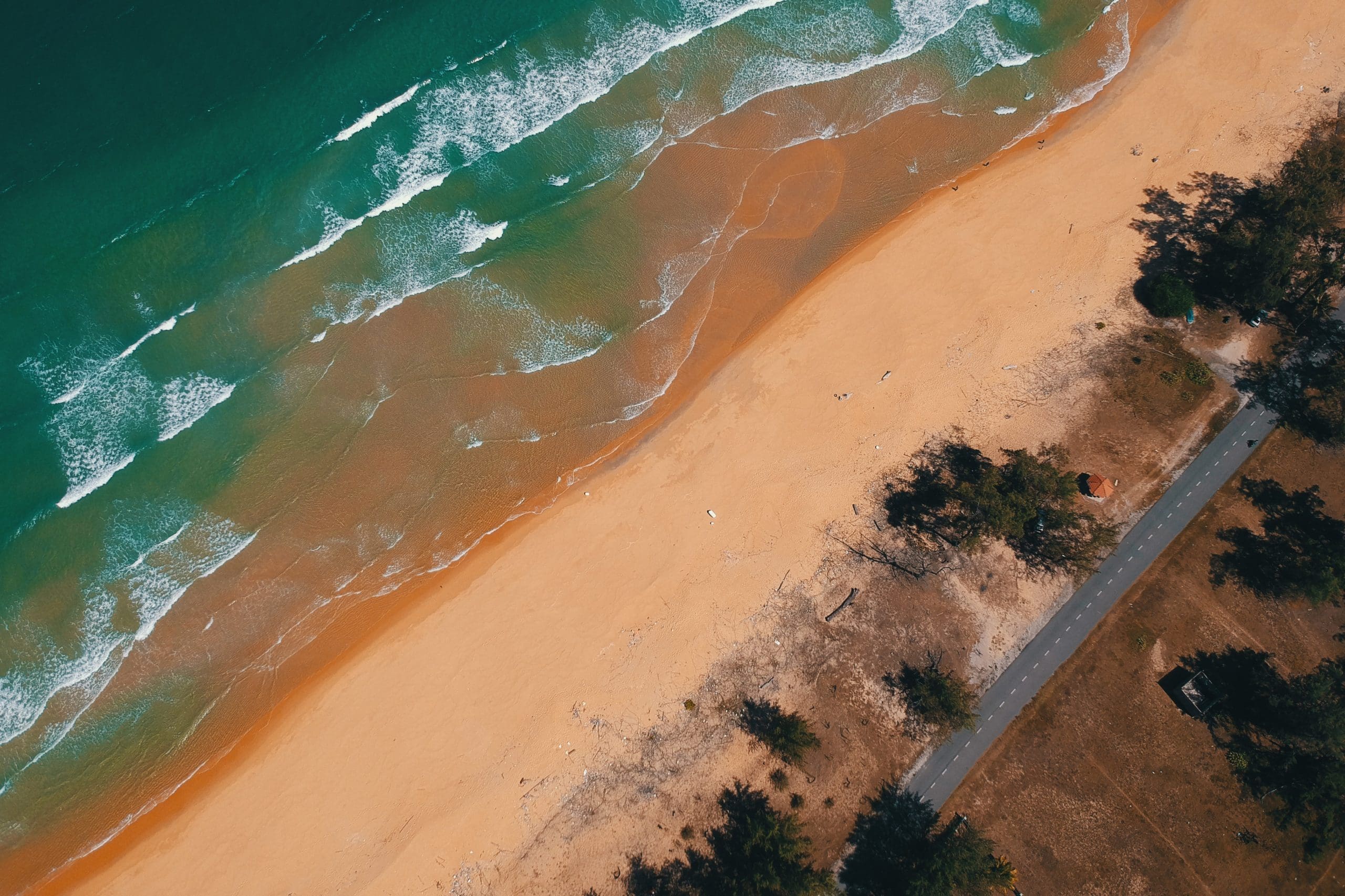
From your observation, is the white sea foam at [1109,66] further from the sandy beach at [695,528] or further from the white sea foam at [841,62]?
the white sea foam at [841,62]

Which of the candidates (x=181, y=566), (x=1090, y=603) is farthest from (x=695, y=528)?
(x=181, y=566)

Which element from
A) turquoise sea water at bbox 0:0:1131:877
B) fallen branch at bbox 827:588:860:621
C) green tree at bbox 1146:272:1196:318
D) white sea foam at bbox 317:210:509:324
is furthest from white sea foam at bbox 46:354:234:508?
green tree at bbox 1146:272:1196:318

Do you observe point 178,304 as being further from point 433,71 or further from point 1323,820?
point 1323,820

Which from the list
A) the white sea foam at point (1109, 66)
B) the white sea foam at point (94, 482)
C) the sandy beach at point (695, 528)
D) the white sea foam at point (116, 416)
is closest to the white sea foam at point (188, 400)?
the white sea foam at point (116, 416)

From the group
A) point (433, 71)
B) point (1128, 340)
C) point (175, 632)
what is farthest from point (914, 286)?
point (175, 632)

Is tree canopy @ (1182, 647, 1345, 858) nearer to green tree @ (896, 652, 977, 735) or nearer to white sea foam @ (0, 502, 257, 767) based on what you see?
green tree @ (896, 652, 977, 735)

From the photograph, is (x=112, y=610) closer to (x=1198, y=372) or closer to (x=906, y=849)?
(x=906, y=849)
